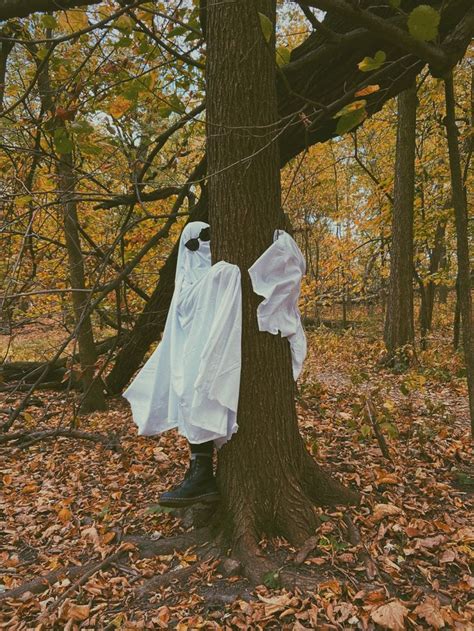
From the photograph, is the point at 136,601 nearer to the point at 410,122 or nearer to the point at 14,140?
the point at 14,140

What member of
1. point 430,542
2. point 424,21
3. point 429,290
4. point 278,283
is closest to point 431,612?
point 430,542

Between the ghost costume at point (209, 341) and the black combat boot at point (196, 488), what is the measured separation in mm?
209

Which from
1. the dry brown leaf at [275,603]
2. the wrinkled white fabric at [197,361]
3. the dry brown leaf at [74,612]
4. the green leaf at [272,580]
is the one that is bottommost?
the dry brown leaf at [74,612]

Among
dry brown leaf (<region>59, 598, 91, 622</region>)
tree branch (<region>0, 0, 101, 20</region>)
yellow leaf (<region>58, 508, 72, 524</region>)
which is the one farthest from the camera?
yellow leaf (<region>58, 508, 72, 524</region>)

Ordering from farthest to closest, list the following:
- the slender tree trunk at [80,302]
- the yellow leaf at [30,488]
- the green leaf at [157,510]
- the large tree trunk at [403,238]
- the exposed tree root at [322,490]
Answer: the large tree trunk at [403,238], the slender tree trunk at [80,302], the yellow leaf at [30,488], the green leaf at [157,510], the exposed tree root at [322,490]

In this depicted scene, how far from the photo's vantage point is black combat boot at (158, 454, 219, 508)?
97.4 inches

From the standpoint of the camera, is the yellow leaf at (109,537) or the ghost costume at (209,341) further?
the yellow leaf at (109,537)

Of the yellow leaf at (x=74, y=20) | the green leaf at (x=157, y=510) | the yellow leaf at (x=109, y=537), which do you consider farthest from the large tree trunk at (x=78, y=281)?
the yellow leaf at (x=109, y=537)

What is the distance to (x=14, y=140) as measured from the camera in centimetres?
455

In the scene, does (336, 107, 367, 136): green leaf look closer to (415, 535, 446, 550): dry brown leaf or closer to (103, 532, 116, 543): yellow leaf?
(415, 535, 446, 550): dry brown leaf

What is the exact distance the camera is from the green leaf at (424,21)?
1.47 m

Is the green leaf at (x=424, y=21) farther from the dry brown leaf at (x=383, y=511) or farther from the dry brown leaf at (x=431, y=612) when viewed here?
the dry brown leaf at (x=383, y=511)

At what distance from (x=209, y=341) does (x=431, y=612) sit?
1.61m

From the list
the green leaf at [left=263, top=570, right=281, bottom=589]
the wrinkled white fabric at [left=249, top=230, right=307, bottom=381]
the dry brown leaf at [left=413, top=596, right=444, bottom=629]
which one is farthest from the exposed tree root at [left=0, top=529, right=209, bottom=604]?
the wrinkled white fabric at [left=249, top=230, right=307, bottom=381]
